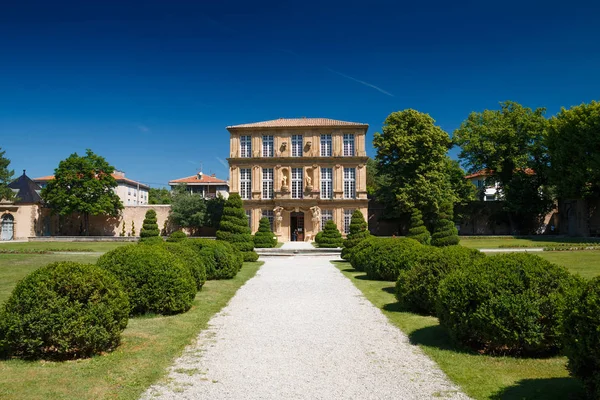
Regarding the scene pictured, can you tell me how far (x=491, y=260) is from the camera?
687 centimetres

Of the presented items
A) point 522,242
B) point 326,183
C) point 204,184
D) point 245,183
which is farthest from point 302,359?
point 204,184

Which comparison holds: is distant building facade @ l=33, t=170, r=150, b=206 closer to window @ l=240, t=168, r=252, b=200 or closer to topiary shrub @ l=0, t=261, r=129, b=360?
window @ l=240, t=168, r=252, b=200

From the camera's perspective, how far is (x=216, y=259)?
15203 millimetres

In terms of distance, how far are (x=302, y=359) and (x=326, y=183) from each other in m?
39.1

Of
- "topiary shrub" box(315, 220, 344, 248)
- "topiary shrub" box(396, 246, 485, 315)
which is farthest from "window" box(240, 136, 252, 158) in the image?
"topiary shrub" box(396, 246, 485, 315)

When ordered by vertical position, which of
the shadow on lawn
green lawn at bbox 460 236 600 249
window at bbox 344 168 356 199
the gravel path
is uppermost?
window at bbox 344 168 356 199

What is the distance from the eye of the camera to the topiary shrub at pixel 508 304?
598cm

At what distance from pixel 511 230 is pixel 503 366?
1799 inches

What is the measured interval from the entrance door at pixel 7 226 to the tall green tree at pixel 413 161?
3766cm

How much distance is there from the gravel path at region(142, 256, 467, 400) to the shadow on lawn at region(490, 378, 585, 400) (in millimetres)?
517

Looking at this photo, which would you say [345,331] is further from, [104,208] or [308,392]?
[104,208]

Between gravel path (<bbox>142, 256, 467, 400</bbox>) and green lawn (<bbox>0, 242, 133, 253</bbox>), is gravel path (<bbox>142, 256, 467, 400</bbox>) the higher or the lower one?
the lower one

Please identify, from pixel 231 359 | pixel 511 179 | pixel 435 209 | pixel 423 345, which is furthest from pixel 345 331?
pixel 511 179

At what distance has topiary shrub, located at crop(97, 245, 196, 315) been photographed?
881cm
